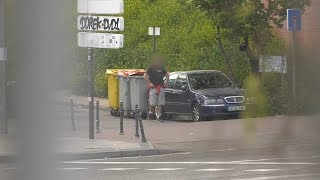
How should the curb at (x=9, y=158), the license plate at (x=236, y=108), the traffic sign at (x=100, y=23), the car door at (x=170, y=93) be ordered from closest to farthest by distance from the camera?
the curb at (x=9, y=158)
the traffic sign at (x=100, y=23)
the license plate at (x=236, y=108)
the car door at (x=170, y=93)

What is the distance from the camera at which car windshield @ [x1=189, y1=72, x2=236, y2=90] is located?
1.16 meters

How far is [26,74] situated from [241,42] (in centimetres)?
35

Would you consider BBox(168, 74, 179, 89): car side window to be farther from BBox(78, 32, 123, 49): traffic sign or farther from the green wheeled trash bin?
BBox(78, 32, 123, 49): traffic sign

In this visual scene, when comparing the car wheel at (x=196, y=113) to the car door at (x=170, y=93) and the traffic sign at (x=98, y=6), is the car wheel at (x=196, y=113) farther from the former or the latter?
the traffic sign at (x=98, y=6)

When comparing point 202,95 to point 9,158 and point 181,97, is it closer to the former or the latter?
point 181,97

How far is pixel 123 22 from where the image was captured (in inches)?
42.9

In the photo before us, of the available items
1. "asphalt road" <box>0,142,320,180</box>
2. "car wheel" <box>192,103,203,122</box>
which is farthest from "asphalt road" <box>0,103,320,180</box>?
"car wheel" <box>192,103,203,122</box>

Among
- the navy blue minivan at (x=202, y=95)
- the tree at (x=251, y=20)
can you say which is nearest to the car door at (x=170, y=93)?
the navy blue minivan at (x=202, y=95)

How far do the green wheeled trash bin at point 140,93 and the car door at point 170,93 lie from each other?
0.04m

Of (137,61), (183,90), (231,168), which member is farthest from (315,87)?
(183,90)

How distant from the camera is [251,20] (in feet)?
3.23

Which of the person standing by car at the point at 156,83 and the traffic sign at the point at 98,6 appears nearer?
the traffic sign at the point at 98,6

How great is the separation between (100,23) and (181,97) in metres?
0.49

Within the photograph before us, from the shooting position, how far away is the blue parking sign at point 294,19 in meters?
0.96
